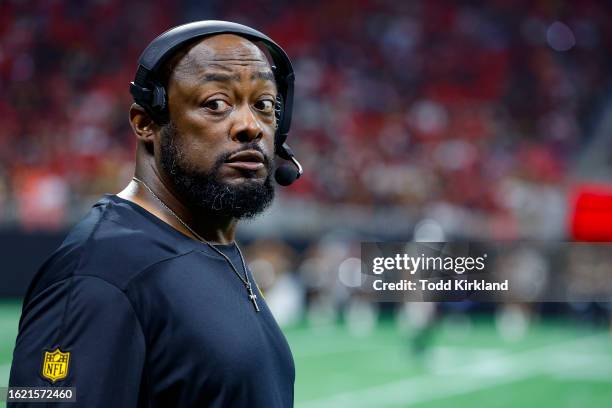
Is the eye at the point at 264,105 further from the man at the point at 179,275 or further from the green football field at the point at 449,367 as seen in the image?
the green football field at the point at 449,367

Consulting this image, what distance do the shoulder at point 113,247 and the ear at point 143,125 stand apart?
0.14 metres

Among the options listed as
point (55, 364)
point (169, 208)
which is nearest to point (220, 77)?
point (169, 208)

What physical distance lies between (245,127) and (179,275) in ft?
1.04

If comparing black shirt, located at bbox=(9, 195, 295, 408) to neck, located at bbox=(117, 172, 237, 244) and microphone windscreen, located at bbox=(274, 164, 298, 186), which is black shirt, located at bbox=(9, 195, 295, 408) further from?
microphone windscreen, located at bbox=(274, 164, 298, 186)

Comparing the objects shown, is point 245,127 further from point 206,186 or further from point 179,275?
point 179,275

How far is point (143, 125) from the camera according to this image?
188 cm

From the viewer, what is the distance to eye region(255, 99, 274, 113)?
1.85 metres

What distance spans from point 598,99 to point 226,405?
19.5 m

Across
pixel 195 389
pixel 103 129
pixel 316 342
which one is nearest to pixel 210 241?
pixel 195 389

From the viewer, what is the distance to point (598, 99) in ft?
65.3

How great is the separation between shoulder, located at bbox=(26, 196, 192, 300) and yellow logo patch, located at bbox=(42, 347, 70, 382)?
130 millimetres

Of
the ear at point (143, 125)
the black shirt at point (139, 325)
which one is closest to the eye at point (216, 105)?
the ear at point (143, 125)

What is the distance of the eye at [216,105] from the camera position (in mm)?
1775

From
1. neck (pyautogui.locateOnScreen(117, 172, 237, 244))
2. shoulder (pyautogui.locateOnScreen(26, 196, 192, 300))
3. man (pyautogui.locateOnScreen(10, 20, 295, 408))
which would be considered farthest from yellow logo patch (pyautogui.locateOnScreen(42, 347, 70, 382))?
neck (pyautogui.locateOnScreen(117, 172, 237, 244))
